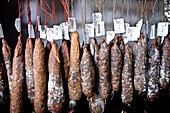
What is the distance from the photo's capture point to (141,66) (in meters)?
2.00

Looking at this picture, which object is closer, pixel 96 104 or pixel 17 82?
pixel 17 82

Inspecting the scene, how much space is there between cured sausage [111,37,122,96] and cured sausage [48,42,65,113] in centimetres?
42

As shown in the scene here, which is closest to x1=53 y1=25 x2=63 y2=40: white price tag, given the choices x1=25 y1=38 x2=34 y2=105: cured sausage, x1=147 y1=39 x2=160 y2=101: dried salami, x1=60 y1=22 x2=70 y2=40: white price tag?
x1=60 y1=22 x2=70 y2=40: white price tag

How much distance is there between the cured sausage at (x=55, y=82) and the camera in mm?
1866

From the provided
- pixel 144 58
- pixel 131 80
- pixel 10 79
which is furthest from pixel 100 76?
pixel 10 79

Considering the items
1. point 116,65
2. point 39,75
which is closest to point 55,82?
point 39,75

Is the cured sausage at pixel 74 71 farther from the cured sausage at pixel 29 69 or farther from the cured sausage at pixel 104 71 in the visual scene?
the cured sausage at pixel 29 69

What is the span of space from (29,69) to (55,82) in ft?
Result: 0.75

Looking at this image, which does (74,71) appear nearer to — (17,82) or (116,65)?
(116,65)

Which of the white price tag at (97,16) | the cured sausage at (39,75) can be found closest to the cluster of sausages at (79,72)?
the cured sausage at (39,75)

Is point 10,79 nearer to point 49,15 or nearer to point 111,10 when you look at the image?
point 49,15

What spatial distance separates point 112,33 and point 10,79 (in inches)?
34.6

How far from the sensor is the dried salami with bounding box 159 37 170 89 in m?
2.07

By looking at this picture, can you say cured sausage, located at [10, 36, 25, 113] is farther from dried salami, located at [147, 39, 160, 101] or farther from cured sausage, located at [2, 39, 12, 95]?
dried salami, located at [147, 39, 160, 101]
